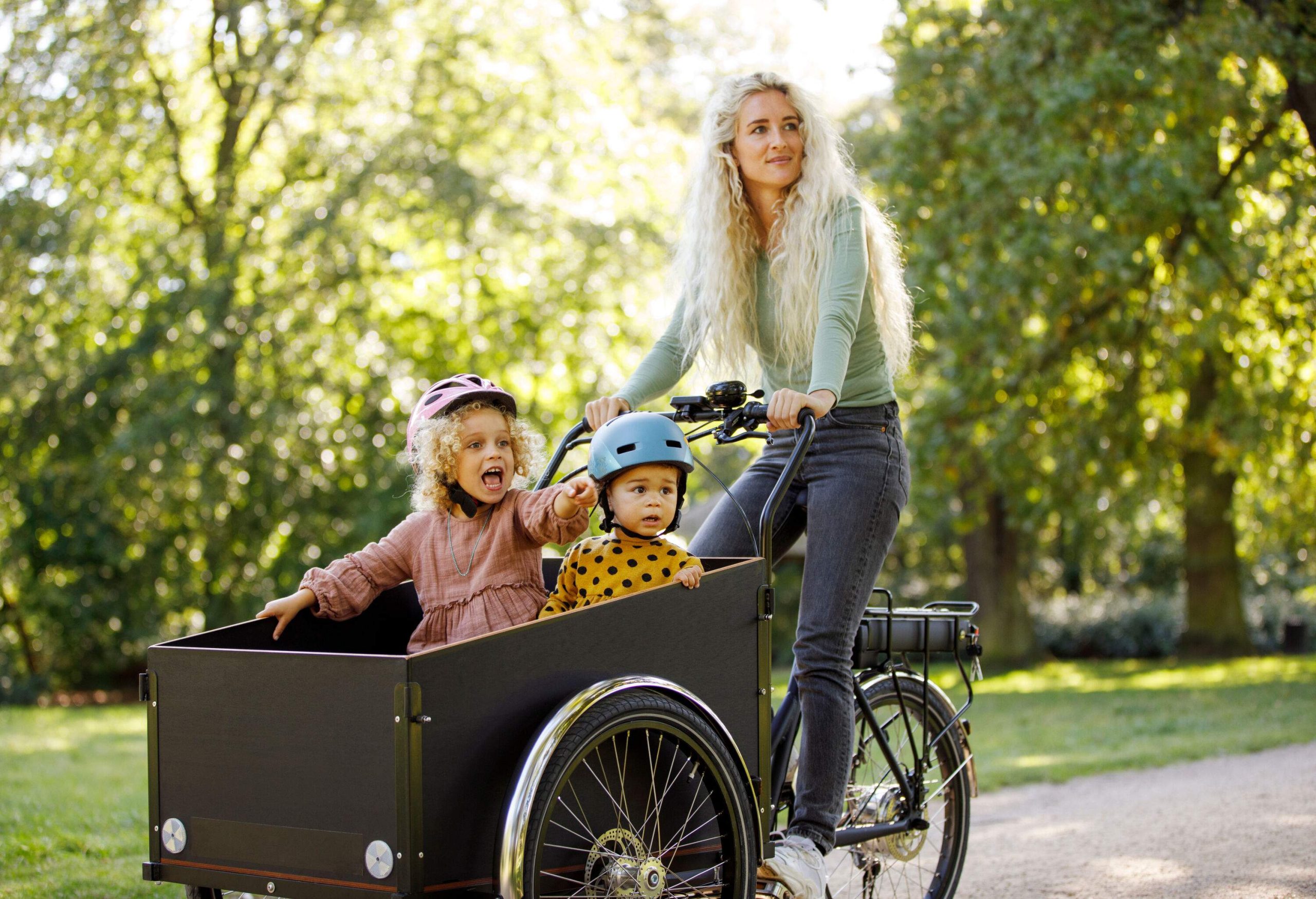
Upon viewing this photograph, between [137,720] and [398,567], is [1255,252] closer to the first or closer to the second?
[398,567]

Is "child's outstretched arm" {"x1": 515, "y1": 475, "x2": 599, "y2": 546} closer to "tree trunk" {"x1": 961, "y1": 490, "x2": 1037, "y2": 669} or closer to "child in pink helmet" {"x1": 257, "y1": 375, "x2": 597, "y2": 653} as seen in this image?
"child in pink helmet" {"x1": 257, "y1": 375, "x2": 597, "y2": 653}

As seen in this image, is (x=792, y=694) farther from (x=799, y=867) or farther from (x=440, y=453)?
(x=440, y=453)

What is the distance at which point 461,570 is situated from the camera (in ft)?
9.72

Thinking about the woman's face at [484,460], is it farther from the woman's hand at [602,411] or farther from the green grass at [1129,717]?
the green grass at [1129,717]

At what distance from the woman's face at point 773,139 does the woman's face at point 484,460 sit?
960 millimetres

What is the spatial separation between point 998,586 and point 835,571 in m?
12.4

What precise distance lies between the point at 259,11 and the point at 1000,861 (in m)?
12.6

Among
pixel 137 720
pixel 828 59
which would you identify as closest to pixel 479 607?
pixel 137 720

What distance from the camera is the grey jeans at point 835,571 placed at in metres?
3.17

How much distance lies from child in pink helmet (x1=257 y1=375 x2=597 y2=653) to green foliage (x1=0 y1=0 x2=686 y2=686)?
401 inches

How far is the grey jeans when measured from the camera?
3.17 meters

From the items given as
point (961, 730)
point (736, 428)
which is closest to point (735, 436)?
point (736, 428)

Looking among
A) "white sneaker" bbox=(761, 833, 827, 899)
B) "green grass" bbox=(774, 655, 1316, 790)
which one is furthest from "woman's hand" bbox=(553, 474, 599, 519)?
"green grass" bbox=(774, 655, 1316, 790)

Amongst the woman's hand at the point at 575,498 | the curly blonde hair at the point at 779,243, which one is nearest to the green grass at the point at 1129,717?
the curly blonde hair at the point at 779,243
